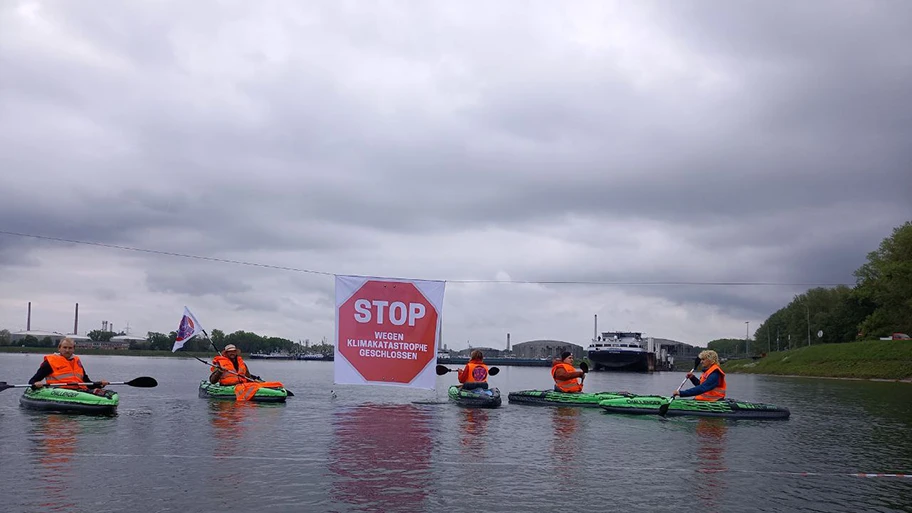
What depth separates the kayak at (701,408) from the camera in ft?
87.1

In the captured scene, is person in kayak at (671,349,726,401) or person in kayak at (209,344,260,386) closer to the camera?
person in kayak at (671,349,726,401)

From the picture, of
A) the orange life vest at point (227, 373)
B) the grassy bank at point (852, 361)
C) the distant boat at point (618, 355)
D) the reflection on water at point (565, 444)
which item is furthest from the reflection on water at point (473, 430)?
the distant boat at point (618, 355)

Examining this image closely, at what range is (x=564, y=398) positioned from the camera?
30438 millimetres

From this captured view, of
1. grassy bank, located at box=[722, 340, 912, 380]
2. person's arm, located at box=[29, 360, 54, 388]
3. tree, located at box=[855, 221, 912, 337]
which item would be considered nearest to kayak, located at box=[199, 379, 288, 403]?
person's arm, located at box=[29, 360, 54, 388]

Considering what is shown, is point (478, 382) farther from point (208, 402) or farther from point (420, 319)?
point (208, 402)

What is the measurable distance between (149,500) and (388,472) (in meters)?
4.64

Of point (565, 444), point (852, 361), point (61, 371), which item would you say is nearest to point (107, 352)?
point (852, 361)

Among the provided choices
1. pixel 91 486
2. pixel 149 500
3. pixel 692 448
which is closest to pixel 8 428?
pixel 91 486

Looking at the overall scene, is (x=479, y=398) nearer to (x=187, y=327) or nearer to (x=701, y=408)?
(x=701, y=408)

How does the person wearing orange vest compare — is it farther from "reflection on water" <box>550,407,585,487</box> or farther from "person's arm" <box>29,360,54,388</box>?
"person's arm" <box>29,360,54,388</box>

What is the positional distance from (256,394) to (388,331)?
8.38m

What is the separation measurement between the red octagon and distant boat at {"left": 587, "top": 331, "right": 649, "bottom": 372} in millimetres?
83236

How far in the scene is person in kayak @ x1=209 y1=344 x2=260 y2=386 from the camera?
1196 inches

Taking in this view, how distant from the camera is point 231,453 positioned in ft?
56.8
